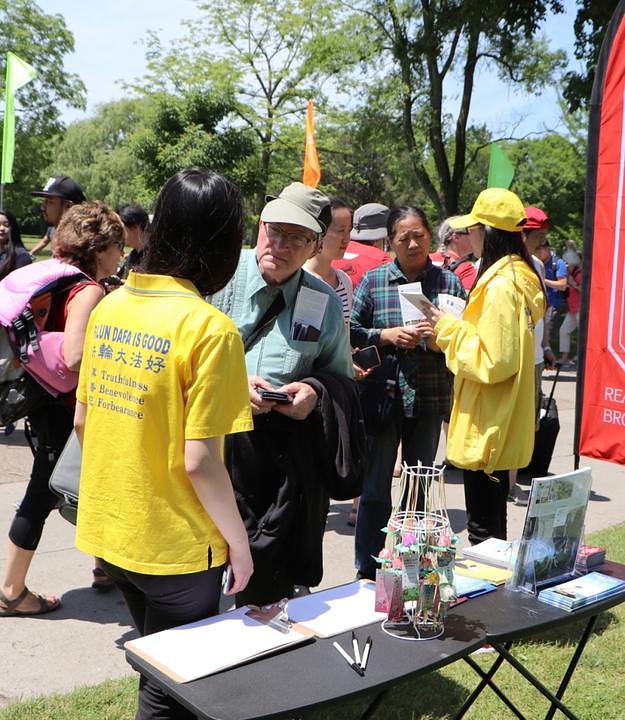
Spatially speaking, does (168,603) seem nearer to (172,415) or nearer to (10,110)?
(172,415)

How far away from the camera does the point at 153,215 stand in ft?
6.81

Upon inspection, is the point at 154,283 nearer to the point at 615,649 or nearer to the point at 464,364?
the point at 464,364

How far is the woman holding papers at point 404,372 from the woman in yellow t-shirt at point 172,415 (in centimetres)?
204

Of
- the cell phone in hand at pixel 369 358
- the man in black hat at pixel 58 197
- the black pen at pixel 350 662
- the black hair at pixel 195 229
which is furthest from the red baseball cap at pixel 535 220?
the black pen at pixel 350 662

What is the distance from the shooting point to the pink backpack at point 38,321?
3.55 meters

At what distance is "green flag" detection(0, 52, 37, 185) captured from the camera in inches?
386

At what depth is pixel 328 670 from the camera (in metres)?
1.89

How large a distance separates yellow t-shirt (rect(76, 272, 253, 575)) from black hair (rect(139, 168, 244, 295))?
49 mm

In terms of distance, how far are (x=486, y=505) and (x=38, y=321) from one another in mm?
2248

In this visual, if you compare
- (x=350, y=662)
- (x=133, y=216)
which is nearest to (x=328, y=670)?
(x=350, y=662)

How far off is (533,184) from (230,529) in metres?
43.2

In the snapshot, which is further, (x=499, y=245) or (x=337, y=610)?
(x=499, y=245)

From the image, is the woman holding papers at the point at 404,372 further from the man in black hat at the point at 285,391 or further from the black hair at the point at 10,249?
the black hair at the point at 10,249

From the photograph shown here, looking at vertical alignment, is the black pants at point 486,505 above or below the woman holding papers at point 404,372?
below
